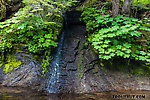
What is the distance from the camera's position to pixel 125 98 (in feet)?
9.58

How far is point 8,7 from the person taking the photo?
19.6 feet

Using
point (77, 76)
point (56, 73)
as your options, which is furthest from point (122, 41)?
point (56, 73)

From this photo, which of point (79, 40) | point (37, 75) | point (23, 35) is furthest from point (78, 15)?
point (37, 75)

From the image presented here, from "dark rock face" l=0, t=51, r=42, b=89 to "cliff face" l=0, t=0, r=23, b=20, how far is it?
8.94 ft

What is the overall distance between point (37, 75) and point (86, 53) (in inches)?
95.2

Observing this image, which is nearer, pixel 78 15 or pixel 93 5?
pixel 93 5

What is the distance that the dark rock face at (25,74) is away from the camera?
389 cm

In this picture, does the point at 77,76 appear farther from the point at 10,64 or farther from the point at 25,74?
the point at 10,64

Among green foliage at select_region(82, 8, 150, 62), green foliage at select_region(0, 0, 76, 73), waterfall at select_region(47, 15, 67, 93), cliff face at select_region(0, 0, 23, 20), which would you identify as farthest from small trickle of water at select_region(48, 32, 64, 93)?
→ cliff face at select_region(0, 0, 23, 20)

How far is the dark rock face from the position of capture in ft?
12.8

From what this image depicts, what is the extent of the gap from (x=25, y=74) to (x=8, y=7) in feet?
14.7

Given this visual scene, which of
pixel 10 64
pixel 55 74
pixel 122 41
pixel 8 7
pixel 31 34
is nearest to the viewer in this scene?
pixel 122 41

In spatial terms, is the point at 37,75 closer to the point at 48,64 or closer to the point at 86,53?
the point at 48,64

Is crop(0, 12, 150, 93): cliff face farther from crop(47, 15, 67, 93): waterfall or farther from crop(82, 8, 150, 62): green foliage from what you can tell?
crop(82, 8, 150, 62): green foliage
